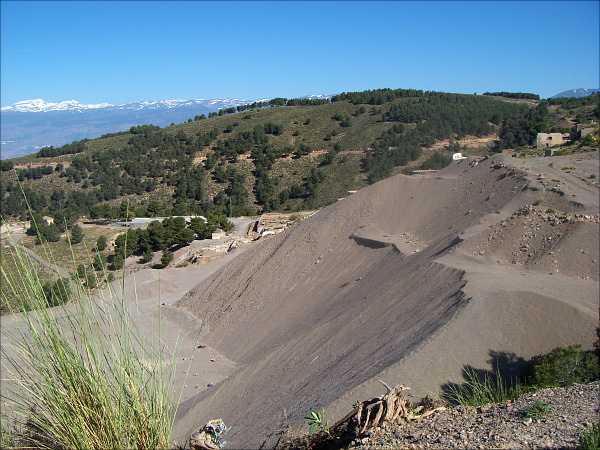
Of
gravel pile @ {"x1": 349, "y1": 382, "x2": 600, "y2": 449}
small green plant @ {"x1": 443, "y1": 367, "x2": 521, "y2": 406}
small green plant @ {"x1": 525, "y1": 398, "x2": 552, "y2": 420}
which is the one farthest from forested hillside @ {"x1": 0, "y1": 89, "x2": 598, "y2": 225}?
small green plant @ {"x1": 525, "y1": 398, "x2": 552, "y2": 420}

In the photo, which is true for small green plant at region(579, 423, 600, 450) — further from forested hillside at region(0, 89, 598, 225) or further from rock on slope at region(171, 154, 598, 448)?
forested hillside at region(0, 89, 598, 225)

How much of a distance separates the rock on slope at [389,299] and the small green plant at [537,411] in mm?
2213

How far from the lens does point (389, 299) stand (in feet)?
37.1

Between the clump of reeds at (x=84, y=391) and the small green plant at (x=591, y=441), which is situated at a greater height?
the clump of reeds at (x=84, y=391)

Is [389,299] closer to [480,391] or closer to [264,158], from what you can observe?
[480,391]

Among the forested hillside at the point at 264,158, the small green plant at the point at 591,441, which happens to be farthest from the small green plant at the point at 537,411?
the forested hillside at the point at 264,158

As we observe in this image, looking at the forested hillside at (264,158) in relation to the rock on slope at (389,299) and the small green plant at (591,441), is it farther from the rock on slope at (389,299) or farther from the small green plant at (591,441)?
the small green plant at (591,441)

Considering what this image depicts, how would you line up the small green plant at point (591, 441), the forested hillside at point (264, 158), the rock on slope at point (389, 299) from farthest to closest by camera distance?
the forested hillside at point (264, 158) → the rock on slope at point (389, 299) → the small green plant at point (591, 441)

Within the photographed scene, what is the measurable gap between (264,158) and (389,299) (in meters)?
46.2

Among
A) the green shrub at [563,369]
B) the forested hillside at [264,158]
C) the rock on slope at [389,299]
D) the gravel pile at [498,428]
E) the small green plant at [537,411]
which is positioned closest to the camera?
the gravel pile at [498,428]

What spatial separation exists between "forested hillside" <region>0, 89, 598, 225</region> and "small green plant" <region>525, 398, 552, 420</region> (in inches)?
1566

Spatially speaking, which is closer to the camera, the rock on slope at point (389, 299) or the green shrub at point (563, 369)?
the green shrub at point (563, 369)

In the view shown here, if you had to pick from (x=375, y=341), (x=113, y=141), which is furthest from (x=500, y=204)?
(x=113, y=141)

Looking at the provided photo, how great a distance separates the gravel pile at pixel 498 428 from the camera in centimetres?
417
